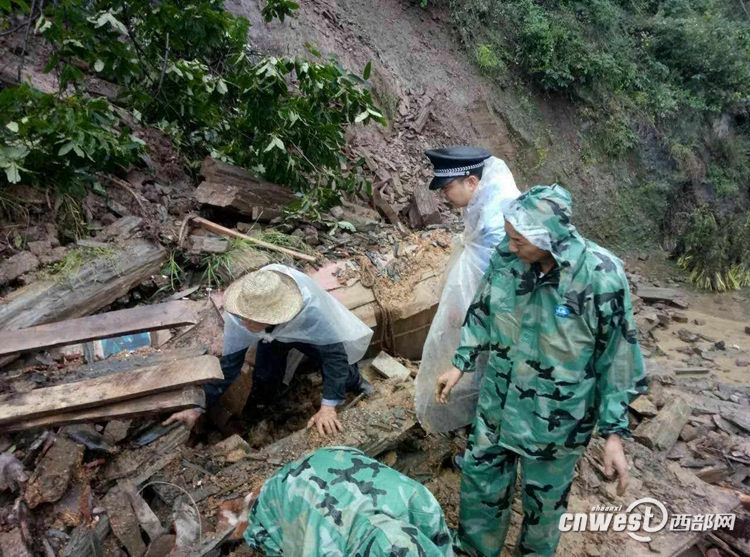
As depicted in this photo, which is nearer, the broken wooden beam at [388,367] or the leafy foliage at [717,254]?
the broken wooden beam at [388,367]

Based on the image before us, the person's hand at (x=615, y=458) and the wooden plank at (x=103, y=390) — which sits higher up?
the person's hand at (x=615, y=458)

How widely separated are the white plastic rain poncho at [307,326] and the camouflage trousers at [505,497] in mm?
986

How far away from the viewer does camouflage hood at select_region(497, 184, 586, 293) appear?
1.83 metres

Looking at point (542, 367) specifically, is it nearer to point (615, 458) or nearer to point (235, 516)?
point (615, 458)

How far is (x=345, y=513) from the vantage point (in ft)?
4.83

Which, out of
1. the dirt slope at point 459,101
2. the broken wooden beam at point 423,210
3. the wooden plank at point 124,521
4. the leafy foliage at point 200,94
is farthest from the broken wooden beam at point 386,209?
the wooden plank at point 124,521

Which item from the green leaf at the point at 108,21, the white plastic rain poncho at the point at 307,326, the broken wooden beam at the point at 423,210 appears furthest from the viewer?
the broken wooden beam at the point at 423,210

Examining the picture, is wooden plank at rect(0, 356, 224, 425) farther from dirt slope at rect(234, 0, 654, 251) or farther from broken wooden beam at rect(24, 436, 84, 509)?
dirt slope at rect(234, 0, 654, 251)

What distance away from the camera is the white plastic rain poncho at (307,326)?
8.91ft

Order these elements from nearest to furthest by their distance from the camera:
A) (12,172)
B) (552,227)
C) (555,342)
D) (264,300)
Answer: (552,227), (555,342), (264,300), (12,172)

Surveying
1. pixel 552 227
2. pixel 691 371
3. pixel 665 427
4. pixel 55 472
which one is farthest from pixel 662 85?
pixel 55 472

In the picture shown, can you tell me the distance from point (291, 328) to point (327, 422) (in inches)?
23.8

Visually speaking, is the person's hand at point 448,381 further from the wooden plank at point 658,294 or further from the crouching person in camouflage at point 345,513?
the wooden plank at point 658,294

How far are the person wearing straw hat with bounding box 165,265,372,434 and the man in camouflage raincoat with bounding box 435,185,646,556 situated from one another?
0.80m
